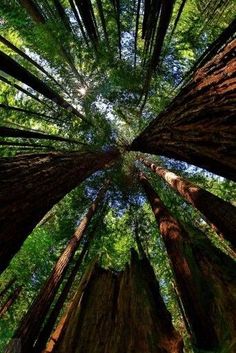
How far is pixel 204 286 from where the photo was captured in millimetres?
2234

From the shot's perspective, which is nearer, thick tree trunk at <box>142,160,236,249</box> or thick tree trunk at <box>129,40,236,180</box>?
thick tree trunk at <box>129,40,236,180</box>

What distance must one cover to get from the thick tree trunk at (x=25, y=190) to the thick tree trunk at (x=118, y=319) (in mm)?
544

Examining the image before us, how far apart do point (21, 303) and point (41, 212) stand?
5.89m

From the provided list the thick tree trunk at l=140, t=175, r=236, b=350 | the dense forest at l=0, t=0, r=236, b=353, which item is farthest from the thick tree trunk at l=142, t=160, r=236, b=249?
the thick tree trunk at l=140, t=175, r=236, b=350

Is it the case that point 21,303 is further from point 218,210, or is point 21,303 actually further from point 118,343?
point 118,343

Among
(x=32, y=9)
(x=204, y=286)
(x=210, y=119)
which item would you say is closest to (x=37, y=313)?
(x=204, y=286)

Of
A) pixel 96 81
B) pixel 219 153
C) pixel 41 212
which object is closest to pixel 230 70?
pixel 219 153

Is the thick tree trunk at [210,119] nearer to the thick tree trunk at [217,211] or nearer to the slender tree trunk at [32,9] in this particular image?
the thick tree trunk at [217,211]

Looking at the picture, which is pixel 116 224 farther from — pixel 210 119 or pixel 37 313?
pixel 210 119

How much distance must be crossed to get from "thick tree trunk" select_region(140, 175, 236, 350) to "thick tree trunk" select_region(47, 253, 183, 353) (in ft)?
0.62

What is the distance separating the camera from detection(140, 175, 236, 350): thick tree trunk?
174 centimetres

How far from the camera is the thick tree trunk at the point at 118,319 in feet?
4.99

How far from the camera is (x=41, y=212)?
2707mm

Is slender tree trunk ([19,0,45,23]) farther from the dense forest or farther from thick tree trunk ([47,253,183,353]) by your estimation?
thick tree trunk ([47,253,183,353])
